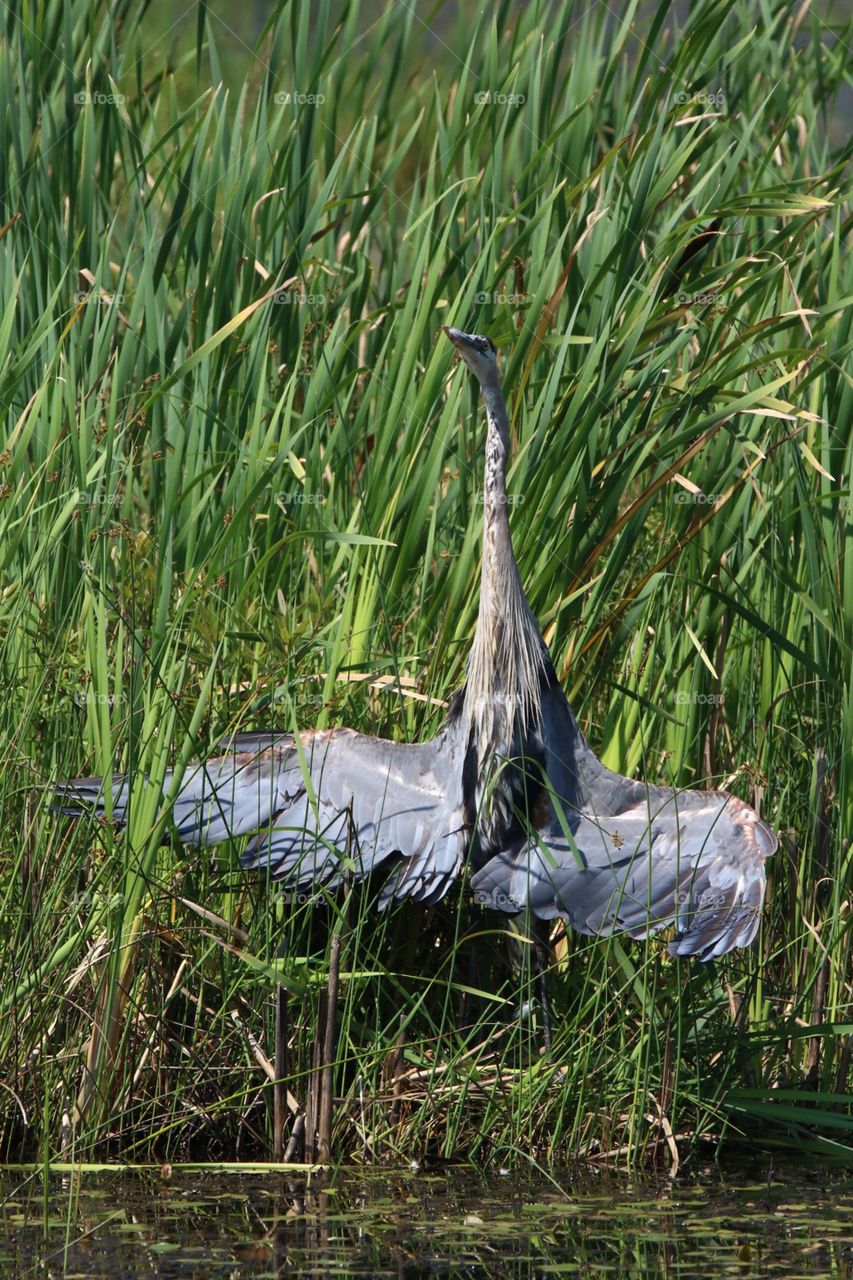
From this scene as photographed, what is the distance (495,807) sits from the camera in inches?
166

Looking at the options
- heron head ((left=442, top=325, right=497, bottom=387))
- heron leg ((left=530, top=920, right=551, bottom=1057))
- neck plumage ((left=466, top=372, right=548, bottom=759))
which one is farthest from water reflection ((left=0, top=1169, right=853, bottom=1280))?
heron head ((left=442, top=325, right=497, bottom=387))

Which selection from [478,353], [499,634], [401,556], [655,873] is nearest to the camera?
[655,873]

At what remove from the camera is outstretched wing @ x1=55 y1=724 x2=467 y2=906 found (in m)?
3.91

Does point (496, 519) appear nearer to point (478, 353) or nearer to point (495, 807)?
point (478, 353)

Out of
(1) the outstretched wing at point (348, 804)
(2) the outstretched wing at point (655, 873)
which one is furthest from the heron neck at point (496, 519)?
(2) the outstretched wing at point (655, 873)

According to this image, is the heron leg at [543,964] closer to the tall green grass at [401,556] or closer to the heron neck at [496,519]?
the tall green grass at [401,556]

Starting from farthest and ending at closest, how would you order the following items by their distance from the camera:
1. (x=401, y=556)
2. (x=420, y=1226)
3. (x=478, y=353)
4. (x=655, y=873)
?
(x=401, y=556) → (x=478, y=353) → (x=655, y=873) → (x=420, y=1226)

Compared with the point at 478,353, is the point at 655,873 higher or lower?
lower

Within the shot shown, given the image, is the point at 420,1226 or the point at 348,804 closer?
the point at 420,1226

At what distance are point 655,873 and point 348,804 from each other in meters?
0.76

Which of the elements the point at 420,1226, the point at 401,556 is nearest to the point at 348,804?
the point at 401,556

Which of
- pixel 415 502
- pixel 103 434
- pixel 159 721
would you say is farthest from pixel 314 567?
pixel 159 721

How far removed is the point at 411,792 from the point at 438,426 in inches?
39.8

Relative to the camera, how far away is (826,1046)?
382cm
